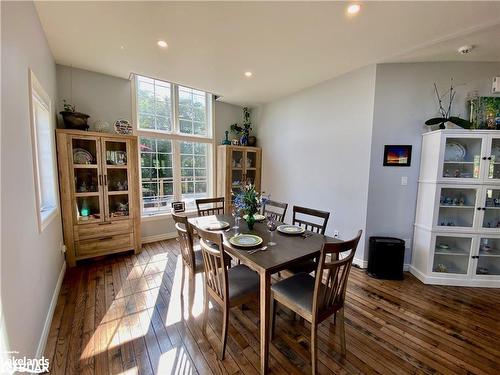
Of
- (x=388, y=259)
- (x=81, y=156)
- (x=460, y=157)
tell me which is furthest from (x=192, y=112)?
(x=460, y=157)

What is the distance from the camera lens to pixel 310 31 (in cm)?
212

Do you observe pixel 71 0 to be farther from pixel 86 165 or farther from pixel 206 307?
pixel 206 307

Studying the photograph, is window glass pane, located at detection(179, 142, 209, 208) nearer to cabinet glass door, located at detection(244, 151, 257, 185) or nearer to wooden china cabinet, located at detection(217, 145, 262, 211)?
A: wooden china cabinet, located at detection(217, 145, 262, 211)

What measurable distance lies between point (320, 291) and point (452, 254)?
2.32 meters

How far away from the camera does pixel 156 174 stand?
3939 mm

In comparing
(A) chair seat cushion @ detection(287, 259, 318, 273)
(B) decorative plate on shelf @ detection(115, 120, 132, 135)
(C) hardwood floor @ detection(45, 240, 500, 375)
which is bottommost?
(C) hardwood floor @ detection(45, 240, 500, 375)

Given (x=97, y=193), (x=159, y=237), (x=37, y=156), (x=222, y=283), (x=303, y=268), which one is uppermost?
(x=37, y=156)

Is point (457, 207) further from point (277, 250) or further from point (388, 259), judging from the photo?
point (277, 250)

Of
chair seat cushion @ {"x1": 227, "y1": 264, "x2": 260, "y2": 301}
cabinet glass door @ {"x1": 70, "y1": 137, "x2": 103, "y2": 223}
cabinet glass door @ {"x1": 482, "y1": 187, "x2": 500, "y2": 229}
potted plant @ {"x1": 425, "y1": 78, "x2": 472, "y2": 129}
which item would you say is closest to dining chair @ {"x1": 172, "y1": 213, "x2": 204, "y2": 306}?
chair seat cushion @ {"x1": 227, "y1": 264, "x2": 260, "y2": 301}

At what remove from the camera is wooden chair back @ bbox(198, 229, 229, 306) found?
4.97 ft

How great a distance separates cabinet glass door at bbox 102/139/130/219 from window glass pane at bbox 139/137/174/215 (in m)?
0.45

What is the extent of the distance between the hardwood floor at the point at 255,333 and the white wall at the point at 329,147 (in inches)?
40.4

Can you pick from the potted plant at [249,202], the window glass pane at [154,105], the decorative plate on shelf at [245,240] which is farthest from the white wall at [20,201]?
the window glass pane at [154,105]

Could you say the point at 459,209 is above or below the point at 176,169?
below
